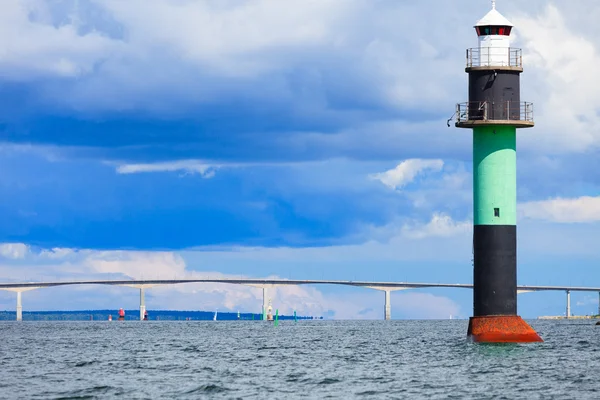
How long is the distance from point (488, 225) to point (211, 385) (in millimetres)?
15849

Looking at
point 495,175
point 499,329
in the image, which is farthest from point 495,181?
point 499,329

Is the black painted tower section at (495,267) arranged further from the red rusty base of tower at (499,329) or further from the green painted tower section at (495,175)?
the green painted tower section at (495,175)

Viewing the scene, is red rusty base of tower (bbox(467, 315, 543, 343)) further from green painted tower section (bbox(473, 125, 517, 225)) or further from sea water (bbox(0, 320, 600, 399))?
green painted tower section (bbox(473, 125, 517, 225))

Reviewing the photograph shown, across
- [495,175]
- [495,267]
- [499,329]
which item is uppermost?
[495,175]

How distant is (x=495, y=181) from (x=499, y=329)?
21.2 feet

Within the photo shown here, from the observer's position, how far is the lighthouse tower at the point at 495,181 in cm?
5153

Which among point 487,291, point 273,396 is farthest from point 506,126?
point 273,396

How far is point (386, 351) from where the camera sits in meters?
Answer: 64.0

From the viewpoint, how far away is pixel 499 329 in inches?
2042

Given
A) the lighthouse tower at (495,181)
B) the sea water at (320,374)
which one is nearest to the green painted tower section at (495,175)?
the lighthouse tower at (495,181)

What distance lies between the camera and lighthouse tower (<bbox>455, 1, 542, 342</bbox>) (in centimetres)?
5153

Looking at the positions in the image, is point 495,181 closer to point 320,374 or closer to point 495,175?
point 495,175

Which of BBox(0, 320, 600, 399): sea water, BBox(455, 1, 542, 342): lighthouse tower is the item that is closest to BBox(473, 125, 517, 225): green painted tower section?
BBox(455, 1, 542, 342): lighthouse tower

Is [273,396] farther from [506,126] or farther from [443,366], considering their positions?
[506,126]
